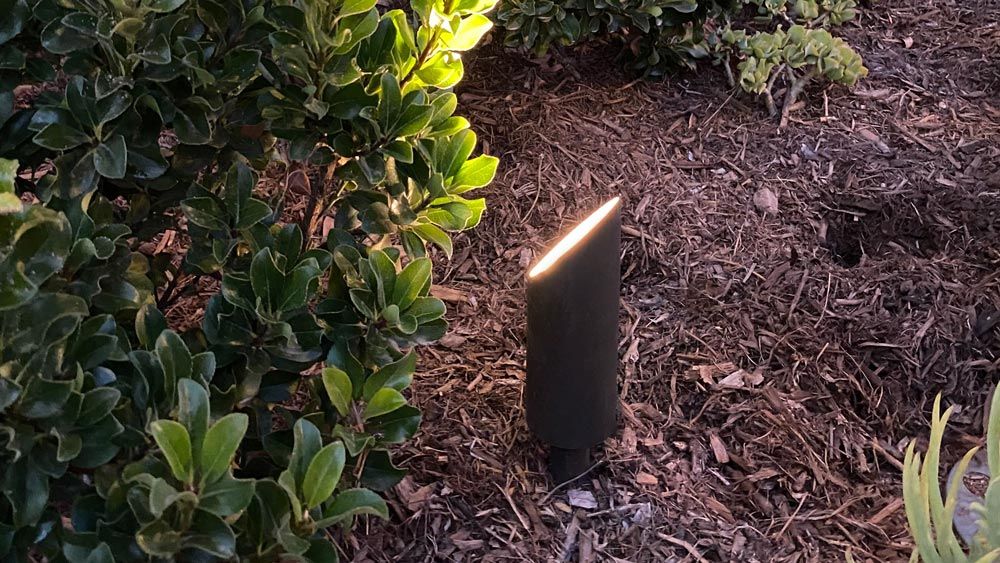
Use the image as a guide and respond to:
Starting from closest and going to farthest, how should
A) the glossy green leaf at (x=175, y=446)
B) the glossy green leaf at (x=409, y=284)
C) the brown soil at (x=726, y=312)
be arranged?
the glossy green leaf at (x=175, y=446)
the glossy green leaf at (x=409, y=284)
the brown soil at (x=726, y=312)

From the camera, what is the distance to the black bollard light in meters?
1.83

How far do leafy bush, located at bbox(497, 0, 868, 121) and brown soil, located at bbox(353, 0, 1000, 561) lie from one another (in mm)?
118

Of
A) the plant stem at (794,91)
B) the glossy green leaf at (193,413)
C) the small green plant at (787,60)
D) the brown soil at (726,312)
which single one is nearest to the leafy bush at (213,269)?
the glossy green leaf at (193,413)

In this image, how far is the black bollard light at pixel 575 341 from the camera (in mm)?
1831

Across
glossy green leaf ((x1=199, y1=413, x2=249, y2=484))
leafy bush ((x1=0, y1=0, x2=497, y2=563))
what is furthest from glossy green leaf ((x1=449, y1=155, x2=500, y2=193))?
glossy green leaf ((x1=199, y1=413, x2=249, y2=484))

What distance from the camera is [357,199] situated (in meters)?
1.72

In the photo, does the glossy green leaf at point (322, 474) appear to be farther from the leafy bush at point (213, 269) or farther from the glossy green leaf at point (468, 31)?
the glossy green leaf at point (468, 31)

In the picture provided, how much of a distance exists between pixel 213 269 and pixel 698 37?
2.40 metres

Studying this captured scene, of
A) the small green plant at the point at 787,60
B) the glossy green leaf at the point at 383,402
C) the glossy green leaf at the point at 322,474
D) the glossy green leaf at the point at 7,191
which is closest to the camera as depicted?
the glossy green leaf at the point at 7,191

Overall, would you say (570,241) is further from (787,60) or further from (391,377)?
(787,60)

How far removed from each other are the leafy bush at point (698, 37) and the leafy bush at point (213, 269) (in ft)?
4.73

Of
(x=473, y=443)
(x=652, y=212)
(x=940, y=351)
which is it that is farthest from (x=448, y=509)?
(x=940, y=351)

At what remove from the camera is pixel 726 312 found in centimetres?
263

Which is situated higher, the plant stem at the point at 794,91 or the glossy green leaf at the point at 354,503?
the glossy green leaf at the point at 354,503
